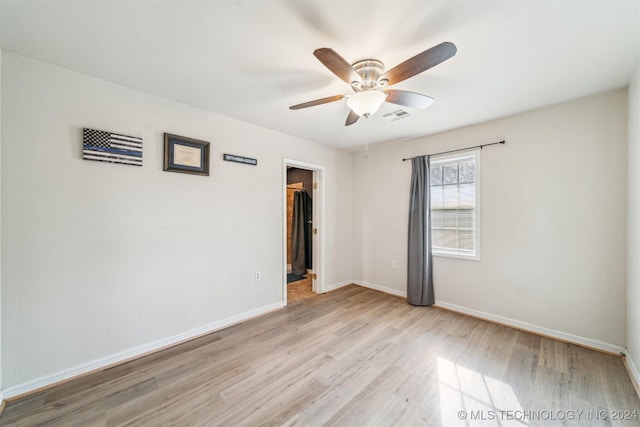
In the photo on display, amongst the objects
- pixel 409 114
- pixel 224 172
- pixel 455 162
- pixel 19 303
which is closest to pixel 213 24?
pixel 224 172

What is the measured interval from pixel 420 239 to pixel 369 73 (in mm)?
2524

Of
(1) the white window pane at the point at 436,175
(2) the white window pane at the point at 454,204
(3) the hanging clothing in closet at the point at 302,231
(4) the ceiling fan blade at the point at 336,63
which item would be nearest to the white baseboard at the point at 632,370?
(2) the white window pane at the point at 454,204

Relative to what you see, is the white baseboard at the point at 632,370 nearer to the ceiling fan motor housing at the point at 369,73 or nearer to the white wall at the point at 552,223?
the white wall at the point at 552,223

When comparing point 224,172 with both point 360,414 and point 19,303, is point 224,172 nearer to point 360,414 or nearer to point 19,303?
point 19,303

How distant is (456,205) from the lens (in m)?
3.42

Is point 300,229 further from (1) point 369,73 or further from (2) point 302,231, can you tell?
(1) point 369,73

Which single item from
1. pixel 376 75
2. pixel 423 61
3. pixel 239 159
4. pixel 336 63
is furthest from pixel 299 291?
pixel 423 61

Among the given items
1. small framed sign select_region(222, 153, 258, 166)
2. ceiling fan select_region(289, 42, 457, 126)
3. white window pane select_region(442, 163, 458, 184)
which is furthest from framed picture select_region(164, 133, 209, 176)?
white window pane select_region(442, 163, 458, 184)

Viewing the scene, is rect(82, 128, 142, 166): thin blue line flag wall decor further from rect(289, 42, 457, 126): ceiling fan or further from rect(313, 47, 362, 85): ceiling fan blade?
rect(313, 47, 362, 85): ceiling fan blade

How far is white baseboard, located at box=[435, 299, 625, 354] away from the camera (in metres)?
2.35

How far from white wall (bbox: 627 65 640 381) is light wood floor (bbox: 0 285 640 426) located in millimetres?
298

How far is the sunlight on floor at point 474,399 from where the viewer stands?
1618mm

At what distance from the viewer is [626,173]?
2.28m

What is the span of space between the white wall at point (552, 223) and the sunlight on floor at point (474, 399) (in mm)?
1370
